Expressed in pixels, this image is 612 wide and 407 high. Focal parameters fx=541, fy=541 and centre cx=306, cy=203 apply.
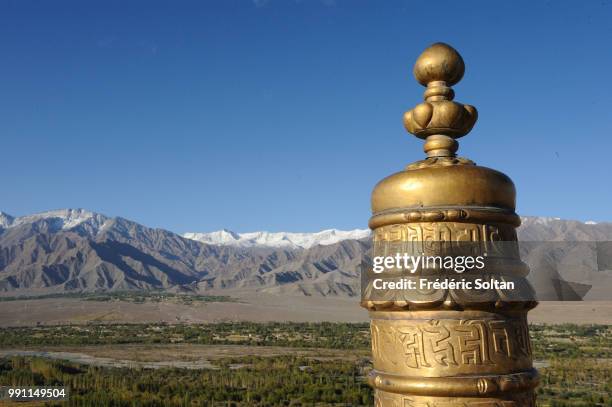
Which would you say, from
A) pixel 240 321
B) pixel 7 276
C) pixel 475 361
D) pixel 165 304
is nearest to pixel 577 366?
pixel 475 361

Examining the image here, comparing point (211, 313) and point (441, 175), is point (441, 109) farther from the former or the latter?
point (211, 313)

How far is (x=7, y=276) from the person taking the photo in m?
160

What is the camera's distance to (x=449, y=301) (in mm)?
1803

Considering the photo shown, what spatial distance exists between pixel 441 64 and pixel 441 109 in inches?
6.9

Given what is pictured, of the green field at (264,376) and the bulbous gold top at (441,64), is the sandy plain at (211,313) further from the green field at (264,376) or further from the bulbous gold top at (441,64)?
the bulbous gold top at (441,64)

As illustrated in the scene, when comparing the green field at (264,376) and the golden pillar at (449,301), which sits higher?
the golden pillar at (449,301)

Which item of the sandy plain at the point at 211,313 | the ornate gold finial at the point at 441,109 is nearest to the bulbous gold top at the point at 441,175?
the ornate gold finial at the point at 441,109

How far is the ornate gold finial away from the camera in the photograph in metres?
2.07

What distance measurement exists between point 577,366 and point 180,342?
32.6 m

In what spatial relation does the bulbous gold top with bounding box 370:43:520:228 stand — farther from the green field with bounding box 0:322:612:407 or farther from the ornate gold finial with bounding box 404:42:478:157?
the green field with bounding box 0:322:612:407

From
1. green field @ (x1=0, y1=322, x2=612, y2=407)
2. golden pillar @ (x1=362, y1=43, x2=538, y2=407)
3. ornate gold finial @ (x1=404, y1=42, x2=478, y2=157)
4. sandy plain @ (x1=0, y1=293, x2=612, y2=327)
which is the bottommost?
green field @ (x1=0, y1=322, x2=612, y2=407)

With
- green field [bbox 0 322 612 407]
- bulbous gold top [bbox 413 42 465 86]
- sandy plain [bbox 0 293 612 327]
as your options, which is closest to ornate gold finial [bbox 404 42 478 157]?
bulbous gold top [bbox 413 42 465 86]

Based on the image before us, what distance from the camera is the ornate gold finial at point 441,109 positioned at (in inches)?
81.4

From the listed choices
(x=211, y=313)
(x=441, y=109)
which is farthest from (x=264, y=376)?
(x=211, y=313)
